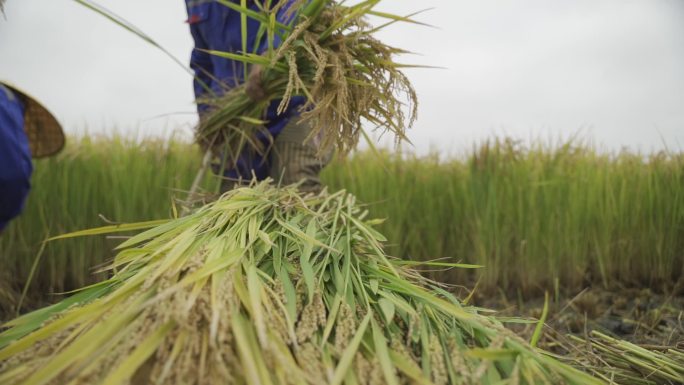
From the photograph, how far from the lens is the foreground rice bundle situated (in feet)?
2.13

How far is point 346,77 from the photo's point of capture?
1.28 meters

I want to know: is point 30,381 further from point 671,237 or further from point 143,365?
point 671,237

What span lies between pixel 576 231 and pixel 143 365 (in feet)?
9.20

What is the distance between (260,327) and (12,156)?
148cm

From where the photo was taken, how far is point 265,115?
1.92m

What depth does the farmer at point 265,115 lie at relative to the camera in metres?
2.11

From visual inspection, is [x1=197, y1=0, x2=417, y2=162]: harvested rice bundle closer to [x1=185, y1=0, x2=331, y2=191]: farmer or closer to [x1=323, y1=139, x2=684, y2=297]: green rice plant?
[x1=185, y1=0, x2=331, y2=191]: farmer

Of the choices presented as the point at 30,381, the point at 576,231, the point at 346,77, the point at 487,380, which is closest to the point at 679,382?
the point at 487,380

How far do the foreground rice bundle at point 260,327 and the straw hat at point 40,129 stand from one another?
144 centimetres

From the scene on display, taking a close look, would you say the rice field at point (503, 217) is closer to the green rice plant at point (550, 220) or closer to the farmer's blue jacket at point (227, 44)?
the green rice plant at point (550, 220)

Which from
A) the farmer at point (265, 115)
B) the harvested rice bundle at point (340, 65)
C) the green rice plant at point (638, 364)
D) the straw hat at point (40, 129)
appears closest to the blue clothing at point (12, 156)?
the straw hat at point (40, 129)

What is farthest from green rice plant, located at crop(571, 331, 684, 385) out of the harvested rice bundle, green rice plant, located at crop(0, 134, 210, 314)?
green rice plant, located at crop(0, 134, 210, 314)

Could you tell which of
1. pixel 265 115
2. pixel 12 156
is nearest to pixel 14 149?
pixel 12 156

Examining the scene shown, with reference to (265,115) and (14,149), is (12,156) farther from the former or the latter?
(265,115)
